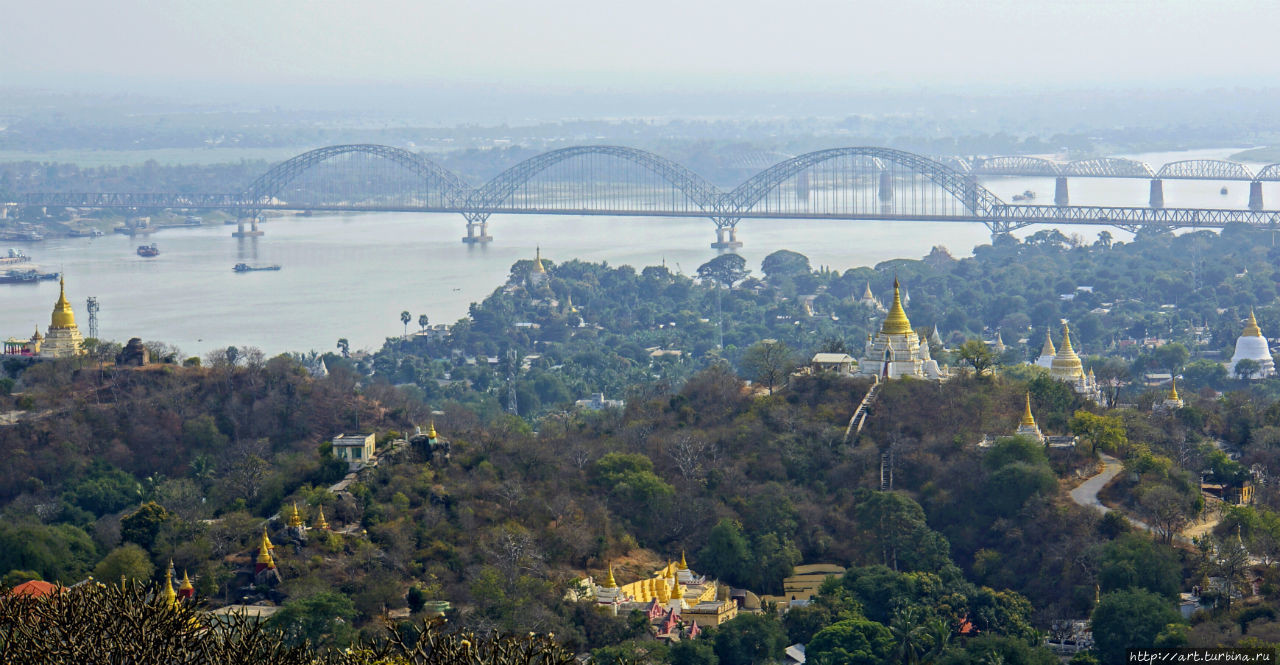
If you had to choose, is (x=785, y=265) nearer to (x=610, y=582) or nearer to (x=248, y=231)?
(x=248, y=231)

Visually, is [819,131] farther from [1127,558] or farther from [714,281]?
[1127,558]

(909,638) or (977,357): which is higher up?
(977,357)

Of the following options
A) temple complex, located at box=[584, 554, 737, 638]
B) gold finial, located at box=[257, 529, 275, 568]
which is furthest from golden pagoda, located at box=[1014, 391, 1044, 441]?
gold finial, located at box=[257, 529, 275, 568]

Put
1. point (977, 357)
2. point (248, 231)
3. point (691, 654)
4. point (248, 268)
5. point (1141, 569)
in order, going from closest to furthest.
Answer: point (691, 654) < point (1141, 569) < point (977, 357) < point (248, 268) < point (248, 231)

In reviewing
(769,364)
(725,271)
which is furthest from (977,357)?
(725,271)

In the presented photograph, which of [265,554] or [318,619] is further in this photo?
[265,554]

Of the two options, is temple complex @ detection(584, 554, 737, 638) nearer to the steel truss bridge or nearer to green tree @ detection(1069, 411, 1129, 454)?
green tree @ detection(1069, 411, 1129, 454)

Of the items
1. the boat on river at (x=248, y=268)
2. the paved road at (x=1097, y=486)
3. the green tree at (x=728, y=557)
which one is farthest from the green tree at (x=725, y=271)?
the green tree at (x=728, y=557)
